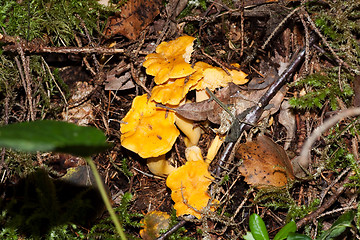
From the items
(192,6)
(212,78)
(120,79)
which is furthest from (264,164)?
(192,6)

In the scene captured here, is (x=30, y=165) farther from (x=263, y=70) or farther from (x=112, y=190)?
(x=263, y=70)

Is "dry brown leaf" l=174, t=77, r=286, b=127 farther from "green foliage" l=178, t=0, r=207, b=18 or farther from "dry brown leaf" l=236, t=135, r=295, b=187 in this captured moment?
"green foliage" l=178, t=0, r=207, b=18

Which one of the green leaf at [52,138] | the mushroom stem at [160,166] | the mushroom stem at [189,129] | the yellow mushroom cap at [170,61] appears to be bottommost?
the mushroom stem at [160,166]

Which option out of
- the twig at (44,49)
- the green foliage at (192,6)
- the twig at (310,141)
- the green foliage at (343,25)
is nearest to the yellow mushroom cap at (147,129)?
the twig at (44,49)

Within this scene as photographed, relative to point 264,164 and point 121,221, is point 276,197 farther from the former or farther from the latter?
point 121,221

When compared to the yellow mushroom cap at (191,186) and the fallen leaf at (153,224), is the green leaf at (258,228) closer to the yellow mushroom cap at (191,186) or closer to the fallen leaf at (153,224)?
the yellow mushroom cap at (191,186)

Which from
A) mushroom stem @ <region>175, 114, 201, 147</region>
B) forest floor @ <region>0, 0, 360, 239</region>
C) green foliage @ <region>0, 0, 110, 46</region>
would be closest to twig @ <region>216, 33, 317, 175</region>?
forest floor @ <region>0, 0, 360, 239</region>

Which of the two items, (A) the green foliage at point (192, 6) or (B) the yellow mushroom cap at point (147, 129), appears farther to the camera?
(A) the green foliage at point (192, 6)

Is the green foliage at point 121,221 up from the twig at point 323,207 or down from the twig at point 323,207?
down
